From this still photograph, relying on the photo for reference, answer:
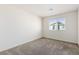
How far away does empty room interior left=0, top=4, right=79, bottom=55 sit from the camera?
2846 mm

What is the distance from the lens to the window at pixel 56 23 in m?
4.84

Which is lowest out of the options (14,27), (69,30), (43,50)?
(43,50)

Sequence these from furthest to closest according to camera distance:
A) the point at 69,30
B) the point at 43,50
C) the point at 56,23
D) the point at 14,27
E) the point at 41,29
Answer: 1. the point at 41,29
2. the point at 56,23
3. the point at 69,30
4. the point at 14,27
5. the point at 43,50

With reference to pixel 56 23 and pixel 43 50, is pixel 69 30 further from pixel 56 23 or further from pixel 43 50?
pixel 43 50

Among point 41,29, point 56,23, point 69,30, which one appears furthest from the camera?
point 41,29

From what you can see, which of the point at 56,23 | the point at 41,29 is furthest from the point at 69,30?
the point at 41,29

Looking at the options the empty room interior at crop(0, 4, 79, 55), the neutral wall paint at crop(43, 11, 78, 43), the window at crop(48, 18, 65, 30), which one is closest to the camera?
the empty room interior at crop(0, 4, 79, 55)

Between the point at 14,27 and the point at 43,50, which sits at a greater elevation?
the point at 14,27

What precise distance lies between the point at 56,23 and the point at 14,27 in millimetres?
3312

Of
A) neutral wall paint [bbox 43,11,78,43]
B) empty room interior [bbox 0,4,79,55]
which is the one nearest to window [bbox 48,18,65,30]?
empty room interior [bbox 0,4,79,55]

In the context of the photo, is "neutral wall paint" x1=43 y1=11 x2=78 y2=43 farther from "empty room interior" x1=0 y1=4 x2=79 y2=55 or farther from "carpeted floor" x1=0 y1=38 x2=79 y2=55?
"carpeted floor" x1=0 y1=38 x2=79 y2=55

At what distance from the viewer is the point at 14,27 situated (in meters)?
3.39

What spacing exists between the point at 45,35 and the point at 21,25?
290 centimetres

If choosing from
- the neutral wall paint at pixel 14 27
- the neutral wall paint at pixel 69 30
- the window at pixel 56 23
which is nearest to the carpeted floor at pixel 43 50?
the neutral wall paint at pixel 14 27
